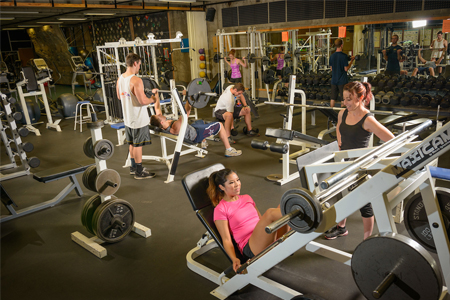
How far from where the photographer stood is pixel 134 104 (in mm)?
3861

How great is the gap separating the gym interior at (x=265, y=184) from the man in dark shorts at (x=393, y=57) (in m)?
0.10

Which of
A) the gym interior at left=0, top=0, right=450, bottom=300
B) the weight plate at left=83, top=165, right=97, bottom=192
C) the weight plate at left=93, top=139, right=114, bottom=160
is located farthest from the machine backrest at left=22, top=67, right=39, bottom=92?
the weight plate at left=93, top=139, right=114, bottom=160

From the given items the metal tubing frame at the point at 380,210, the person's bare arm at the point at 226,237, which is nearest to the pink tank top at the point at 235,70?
the person's bare arm at the point at 226,237

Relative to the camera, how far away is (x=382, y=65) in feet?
22.8

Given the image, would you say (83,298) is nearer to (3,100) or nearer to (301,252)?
(301,252)

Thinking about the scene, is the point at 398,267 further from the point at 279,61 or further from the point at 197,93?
the point at 279,61

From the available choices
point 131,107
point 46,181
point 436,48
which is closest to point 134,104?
point 131,107

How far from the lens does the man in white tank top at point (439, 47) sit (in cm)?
596

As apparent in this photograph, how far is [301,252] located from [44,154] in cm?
422

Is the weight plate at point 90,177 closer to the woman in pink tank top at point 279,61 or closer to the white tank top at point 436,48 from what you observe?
the woman in pink tank top at point 279,61

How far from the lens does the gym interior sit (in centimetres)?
139

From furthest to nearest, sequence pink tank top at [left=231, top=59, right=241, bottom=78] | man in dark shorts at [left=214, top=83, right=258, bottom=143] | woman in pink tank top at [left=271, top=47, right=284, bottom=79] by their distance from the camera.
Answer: woman in pink tank top at [left=271, top=47, right=284, bottom=79] → pink tank top at [left=231, top=59, right=241, bottom=78] → man in dark shorts at [left=214, top=83, right=258, bottom=143]

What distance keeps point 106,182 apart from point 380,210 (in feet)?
6.26

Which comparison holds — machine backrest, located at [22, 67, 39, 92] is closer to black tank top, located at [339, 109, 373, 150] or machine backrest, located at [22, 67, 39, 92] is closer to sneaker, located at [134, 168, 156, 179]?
sneaker, located at [134, 168, 156, 179]
